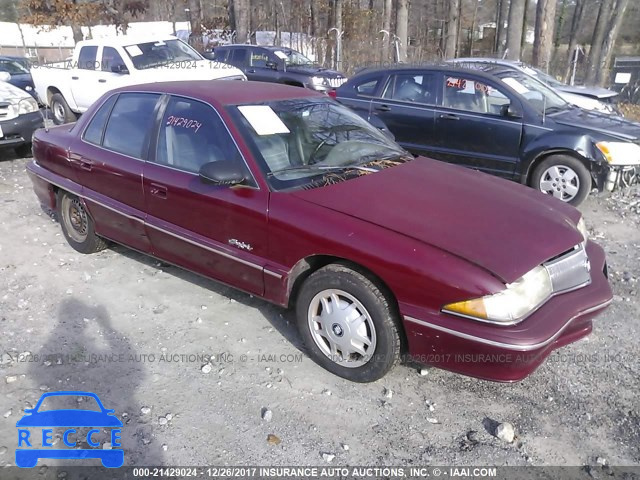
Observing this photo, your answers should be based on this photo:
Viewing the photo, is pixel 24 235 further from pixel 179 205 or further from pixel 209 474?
pixel 209 474

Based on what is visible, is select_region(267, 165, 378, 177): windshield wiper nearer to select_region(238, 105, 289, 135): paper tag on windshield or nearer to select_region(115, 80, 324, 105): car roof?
select_region(238, 105, 289, 135): paper tag on windshield

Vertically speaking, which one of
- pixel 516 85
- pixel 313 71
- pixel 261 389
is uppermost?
pixel 516 85

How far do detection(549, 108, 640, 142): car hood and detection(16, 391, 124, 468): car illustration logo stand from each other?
19.4 feet

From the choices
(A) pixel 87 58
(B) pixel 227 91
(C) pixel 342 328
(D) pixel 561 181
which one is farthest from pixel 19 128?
(D) pixel 561 181

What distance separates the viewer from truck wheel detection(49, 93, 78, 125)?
11.1 m

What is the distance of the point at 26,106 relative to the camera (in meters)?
8.50

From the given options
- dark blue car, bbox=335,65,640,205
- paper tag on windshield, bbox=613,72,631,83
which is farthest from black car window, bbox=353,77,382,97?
paper tag on windshield, bbox=613,72,631,83

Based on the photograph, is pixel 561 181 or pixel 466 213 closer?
pixel 466 213

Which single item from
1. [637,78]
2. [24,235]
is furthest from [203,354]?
[637,78]

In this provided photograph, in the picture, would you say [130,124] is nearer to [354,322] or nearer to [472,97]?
[354,322]

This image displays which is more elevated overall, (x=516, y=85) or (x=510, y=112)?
(x=516, y=85)

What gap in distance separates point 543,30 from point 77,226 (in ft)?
44.9

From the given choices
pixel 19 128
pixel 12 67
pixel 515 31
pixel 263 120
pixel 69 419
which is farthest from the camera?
pixel 515 31

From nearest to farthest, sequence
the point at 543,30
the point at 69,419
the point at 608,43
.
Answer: the point at 69,419 < the point at 543,30 < the point at 608,43
